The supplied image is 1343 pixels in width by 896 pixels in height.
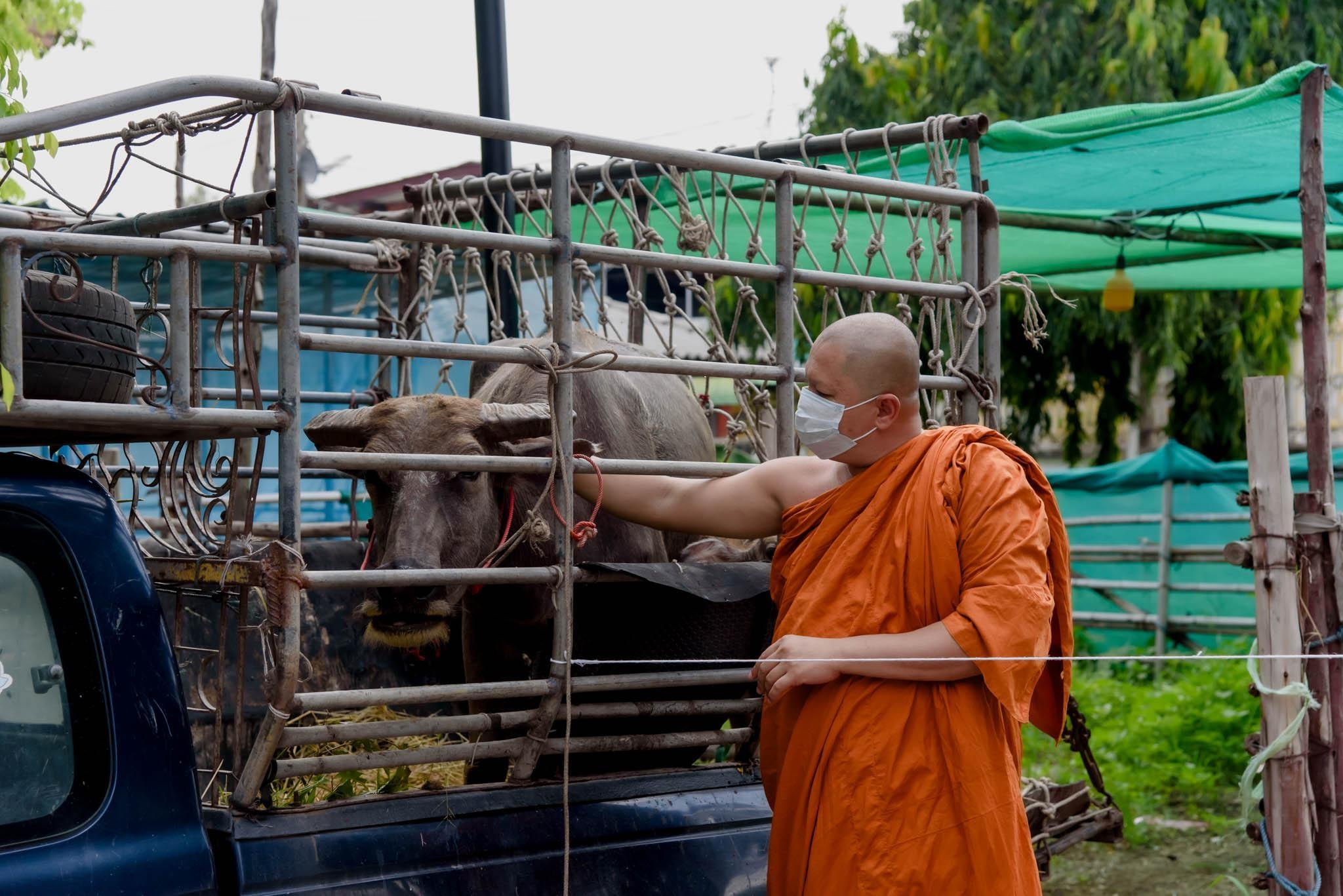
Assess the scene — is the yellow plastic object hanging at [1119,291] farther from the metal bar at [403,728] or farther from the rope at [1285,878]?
the metal bar at [403,728]

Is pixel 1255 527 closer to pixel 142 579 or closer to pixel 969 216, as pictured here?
pixel 969 216

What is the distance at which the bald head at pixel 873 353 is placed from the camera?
114 inches

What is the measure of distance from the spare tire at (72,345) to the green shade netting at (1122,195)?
1.84m

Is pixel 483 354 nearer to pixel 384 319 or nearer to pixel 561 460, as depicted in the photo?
pixel 561 460

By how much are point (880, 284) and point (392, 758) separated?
176 centimetres

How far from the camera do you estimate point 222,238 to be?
483 cm

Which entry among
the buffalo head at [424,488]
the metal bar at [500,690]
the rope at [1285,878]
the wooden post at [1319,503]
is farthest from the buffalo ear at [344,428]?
the rope at [1285,878]

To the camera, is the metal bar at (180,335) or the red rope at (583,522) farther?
the red rope at (583,522)

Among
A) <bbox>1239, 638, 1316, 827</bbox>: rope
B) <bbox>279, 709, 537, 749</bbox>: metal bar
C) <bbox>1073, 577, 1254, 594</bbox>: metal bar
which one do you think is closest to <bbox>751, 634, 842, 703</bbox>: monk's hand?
<bbox>279, 709, 537, 749</bbox>: metal bar

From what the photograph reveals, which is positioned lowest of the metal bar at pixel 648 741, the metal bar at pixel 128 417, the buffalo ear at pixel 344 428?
the metal bar at pixel 648 741

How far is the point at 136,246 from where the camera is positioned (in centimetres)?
231

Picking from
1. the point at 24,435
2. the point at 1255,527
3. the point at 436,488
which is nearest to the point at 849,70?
the point at 1255,527

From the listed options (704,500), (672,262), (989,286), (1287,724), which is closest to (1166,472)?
(1287,724)

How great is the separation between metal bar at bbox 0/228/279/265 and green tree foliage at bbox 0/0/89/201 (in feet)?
0.97
